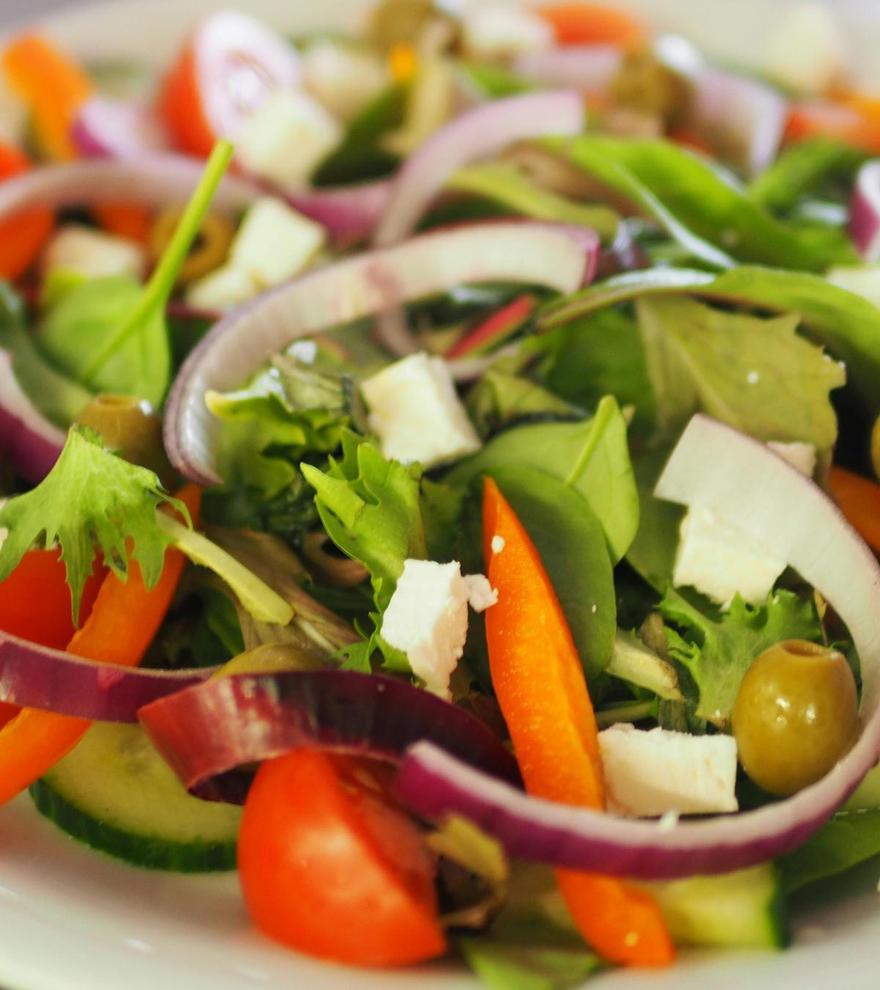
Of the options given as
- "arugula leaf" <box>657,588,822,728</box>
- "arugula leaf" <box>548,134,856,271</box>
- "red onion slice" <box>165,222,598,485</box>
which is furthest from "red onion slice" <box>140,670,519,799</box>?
"arugula leaf" <box>548,134,856,271</box>

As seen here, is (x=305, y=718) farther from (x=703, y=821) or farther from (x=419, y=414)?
(x=419, y=414)

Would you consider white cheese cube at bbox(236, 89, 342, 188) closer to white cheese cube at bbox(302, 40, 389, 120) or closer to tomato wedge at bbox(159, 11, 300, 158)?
tomato wedge at bbox(159, 11, 300, 158)

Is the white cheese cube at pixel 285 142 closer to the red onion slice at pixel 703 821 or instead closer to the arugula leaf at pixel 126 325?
the arugula leaf at pixel 126 325

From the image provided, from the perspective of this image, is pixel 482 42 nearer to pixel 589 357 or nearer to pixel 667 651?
pixel 589 357

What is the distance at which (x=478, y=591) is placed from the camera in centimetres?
156

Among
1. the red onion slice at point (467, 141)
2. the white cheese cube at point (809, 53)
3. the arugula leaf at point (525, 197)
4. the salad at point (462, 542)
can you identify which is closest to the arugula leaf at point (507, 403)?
the salad at point (462, 542)

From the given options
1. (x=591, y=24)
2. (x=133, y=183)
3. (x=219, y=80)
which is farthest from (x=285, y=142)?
(x=591, y=24)

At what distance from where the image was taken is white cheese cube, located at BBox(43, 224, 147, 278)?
8.45ft

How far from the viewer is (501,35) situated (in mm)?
3275

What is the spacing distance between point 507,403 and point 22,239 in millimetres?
1287

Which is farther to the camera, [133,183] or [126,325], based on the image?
[133,183]

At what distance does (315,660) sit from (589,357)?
2.67 ft

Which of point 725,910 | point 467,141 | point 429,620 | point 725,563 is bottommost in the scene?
point 725,910

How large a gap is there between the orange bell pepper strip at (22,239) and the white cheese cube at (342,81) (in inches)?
34.0
